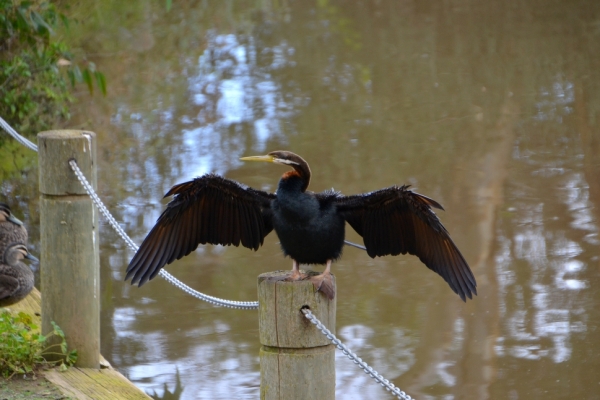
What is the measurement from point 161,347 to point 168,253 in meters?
1.61

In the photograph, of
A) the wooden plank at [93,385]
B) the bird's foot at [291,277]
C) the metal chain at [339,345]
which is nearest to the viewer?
the metal chain at [339,345]

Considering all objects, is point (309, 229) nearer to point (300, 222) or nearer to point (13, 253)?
point (300, 222)

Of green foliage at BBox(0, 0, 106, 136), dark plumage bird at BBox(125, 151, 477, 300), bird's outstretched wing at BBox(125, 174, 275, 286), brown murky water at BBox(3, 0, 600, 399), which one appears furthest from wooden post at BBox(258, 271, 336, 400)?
green foliage at BBox(0, 0, 106, 136)

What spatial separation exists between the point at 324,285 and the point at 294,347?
0.60 ft

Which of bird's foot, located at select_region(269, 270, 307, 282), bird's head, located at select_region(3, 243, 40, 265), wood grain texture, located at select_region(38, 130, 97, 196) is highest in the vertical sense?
wood grain texture, located at select_region(38, 130, 97, 196)

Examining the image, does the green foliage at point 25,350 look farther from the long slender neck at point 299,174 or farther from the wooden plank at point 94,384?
the long slender neck at point 299,174

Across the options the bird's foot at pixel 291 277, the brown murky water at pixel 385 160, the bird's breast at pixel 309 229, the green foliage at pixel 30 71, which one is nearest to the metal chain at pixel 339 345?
the bird's foot at pixel 291 277

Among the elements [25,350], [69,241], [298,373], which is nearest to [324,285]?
[298,373]

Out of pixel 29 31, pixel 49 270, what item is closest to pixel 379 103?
pixel 29 31

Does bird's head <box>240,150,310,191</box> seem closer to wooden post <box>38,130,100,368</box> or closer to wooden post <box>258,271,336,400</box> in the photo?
wooden post <box>258,271,336,400</box>

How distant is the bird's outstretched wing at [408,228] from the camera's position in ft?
8.10

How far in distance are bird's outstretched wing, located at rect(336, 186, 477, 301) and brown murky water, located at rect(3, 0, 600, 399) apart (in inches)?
53.7

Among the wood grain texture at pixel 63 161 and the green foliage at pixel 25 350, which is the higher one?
the wood grain texture at pixel 63 161

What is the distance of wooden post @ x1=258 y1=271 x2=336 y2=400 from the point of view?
7.15 feet
